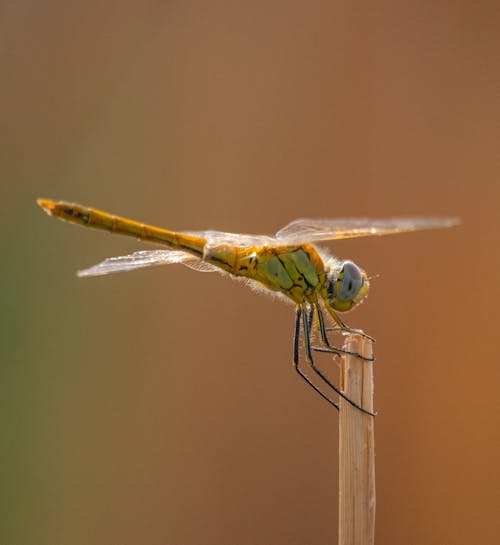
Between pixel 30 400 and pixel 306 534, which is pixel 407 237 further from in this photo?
pixel 30 400

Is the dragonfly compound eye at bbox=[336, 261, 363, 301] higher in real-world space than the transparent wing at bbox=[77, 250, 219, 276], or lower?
lower

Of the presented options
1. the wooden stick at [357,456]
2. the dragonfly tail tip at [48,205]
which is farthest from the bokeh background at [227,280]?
the wooden stick at [357,456]

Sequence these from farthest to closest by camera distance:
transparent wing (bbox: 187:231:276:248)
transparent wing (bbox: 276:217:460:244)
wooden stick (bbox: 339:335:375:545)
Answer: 1. transparent wing (bbox: 187:231:276:248)
2. transparent wing (bbox: 276:217:460:244)
3. wooden stick (bbox: 339:335:375:545)

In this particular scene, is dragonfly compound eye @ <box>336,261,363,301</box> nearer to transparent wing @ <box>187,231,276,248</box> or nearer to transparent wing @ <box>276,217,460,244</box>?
transparent wing @ <box>276,217,460,244</box>

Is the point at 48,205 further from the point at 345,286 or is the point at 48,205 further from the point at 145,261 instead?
the point at 345,286

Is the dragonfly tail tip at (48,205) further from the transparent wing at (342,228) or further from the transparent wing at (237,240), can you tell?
the transparent wing at (342,228)

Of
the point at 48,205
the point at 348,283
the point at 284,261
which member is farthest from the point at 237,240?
the point at 48,205

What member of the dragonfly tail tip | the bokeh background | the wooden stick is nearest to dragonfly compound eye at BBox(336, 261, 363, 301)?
the wooden stick
